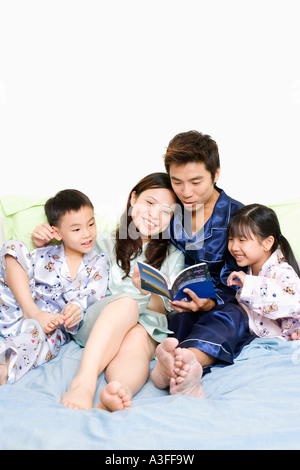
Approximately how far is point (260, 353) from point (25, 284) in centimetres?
88

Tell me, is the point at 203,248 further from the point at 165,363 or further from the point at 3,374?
the point at 3,374

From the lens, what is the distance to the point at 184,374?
1.33 m

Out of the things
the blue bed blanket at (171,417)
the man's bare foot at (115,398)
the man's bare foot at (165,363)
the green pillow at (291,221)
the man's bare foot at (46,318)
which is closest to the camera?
the blue bed blanket at (171,417)

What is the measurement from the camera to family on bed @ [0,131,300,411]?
157 cm

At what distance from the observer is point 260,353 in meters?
1.67

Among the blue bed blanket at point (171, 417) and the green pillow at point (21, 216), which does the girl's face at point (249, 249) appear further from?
the green pillow at point (21, 216)

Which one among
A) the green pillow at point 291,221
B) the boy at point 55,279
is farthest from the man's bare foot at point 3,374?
the green pillow at point 291,221

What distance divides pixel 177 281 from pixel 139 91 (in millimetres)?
1228

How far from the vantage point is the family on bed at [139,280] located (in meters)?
1.57

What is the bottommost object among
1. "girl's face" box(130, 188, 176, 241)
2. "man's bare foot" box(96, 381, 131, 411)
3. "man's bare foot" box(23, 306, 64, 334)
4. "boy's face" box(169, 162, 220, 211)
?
"man's bare foot" box(96, 381, 131, 411)

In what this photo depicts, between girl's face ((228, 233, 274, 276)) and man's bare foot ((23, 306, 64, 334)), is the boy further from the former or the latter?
girl's face ((228, 233, 274, 276))

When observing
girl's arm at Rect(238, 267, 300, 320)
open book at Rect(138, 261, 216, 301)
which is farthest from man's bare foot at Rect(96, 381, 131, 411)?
girl's arm at Rect(238, 267, 300, 320)

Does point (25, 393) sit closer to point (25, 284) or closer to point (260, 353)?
point (25, 284)

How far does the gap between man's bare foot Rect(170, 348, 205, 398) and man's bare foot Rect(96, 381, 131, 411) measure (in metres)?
0.15
